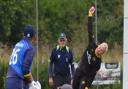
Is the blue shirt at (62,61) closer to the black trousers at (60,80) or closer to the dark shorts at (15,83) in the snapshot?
the black trousers at (60,80)

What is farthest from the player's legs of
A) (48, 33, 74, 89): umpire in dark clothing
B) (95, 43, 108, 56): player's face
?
(48, 33, 74, 89): umpire in dark clothing

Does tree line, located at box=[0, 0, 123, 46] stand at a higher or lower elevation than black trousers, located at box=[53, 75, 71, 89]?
higher

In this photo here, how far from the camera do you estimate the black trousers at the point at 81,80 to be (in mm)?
12102

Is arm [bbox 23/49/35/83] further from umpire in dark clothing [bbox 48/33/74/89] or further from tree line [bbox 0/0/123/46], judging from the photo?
tree line [bbox 0/0/123/46]

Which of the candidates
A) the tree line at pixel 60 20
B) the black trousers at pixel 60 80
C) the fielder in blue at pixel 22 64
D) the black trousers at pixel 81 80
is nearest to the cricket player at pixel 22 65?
the fielder in blue at pixel 22 64

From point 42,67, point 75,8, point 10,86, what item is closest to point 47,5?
point 75,8

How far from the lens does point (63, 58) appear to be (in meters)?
13.8

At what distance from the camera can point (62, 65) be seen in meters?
13.7

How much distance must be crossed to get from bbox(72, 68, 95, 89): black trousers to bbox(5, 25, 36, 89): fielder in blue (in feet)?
7.21

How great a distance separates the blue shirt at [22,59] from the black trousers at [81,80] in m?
2.37

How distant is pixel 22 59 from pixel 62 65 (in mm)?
3855

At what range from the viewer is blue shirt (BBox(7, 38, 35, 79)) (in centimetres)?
986
